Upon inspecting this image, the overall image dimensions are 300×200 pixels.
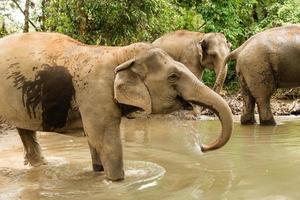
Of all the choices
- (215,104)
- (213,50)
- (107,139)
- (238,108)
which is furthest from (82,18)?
(215,104)

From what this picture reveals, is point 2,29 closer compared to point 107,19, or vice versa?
point 107,19

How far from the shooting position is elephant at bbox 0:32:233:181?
5.25m

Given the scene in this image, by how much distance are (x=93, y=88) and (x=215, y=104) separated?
50.5 inches

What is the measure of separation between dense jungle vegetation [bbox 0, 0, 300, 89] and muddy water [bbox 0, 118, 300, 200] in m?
3.10

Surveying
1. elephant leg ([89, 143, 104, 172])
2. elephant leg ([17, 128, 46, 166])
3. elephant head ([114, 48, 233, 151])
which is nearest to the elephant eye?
elephant head ([114, 48, 233, 151])

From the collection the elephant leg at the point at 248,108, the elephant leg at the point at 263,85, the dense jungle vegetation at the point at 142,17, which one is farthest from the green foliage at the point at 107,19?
the elephant leg at the point at 263,85

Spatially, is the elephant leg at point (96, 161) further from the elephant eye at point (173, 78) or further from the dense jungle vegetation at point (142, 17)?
the dense jungle vegetation at point (142, 17)

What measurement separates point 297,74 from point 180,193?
5.22m

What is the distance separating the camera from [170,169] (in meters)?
6.20

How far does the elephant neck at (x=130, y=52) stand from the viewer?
543 cm

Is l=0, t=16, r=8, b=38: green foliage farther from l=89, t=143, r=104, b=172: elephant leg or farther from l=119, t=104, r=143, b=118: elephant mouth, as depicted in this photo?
l=119, t=104, r=143, b=118: elephant mouth

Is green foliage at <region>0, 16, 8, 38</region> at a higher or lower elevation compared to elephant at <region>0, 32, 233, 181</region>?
higher

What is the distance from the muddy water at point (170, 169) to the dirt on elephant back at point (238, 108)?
1481mm

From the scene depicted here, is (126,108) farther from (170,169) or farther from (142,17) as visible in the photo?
(142,17)
